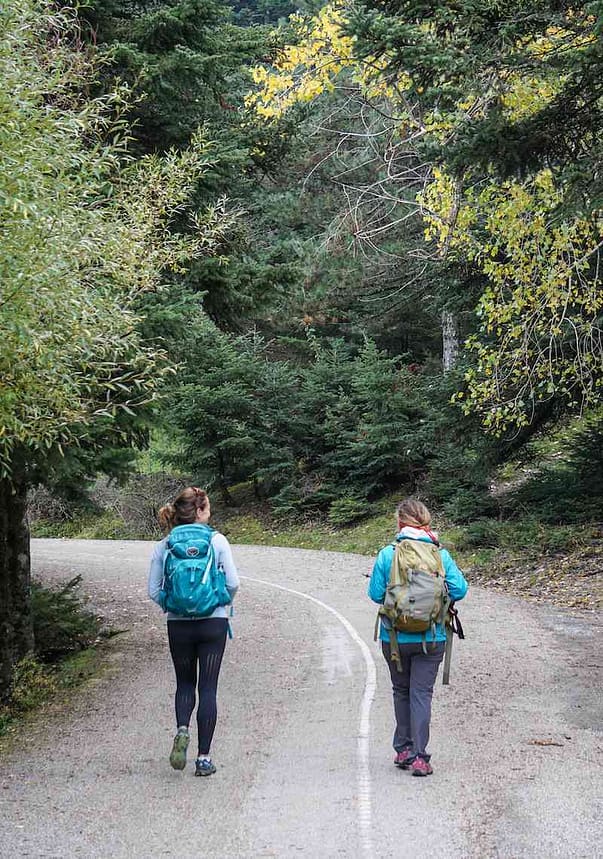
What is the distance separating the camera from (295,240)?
2584 centimetres

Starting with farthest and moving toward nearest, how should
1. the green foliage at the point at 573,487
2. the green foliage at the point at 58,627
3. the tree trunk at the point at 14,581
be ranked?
the green foliage at the point at 573,487 < the green foliage at the point at 58,627 < the tree trunk at the point at 14,581

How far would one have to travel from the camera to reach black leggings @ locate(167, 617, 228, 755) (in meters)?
6.48

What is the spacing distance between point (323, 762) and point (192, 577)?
164 centimetres

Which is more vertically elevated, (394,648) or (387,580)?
(387,580)

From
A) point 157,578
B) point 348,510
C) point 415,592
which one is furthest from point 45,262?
point 348,510

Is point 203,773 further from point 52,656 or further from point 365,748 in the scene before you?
point 52,656

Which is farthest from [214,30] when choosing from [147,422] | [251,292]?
[147,422]

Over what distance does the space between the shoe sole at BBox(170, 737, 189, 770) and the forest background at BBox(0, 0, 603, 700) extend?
244cm

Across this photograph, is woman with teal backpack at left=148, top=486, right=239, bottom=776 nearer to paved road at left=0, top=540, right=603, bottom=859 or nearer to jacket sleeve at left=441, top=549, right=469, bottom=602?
paved road at left=0, top=540, right=603, bottom=859

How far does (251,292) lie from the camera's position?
13.6m

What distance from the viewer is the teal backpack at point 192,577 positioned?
6348 millimetres

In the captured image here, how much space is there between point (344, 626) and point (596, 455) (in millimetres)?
7083

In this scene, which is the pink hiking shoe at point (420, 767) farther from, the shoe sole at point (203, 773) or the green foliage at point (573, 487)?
the green foliage at point (573, 487)

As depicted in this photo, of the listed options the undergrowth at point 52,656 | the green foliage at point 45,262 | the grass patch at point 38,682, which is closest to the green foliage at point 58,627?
the undergrowth at point 52,656
